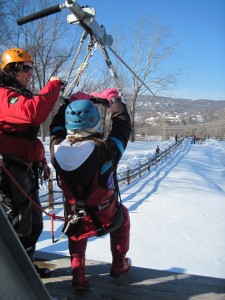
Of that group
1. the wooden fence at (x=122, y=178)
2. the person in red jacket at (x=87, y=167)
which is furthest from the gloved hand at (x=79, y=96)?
the wooden fence at (x=122, y=178)

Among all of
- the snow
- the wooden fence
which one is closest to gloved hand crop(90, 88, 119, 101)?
the snow

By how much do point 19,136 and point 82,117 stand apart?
558 mm

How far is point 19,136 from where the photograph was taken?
2.33 meters

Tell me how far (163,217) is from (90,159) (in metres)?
5.66

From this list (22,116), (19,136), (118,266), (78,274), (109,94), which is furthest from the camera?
(118,266)

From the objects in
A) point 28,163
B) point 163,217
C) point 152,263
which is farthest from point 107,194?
point 163,217

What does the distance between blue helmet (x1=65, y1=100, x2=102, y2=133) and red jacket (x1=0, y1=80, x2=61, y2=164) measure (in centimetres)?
15

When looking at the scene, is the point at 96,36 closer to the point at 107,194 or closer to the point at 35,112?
the point at 35,112

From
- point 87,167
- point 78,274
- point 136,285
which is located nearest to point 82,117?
point 87,167

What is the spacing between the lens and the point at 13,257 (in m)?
1.08

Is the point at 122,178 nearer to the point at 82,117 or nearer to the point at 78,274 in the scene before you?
the point at 78,274

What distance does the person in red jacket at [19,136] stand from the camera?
2.10m

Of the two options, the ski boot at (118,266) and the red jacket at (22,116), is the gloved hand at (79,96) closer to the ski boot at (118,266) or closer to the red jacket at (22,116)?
the red jacket at (22,116)

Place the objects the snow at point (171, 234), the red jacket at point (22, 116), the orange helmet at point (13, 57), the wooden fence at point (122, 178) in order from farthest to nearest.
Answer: the wooden fence at point (122, 178) < the snow at point (171, 234) < the orange helmet at point (13, 57) < the red jacket at point (22, 116)
